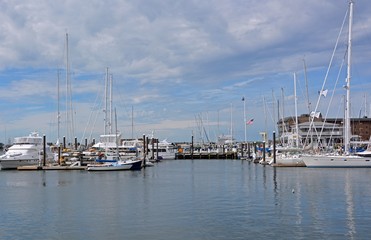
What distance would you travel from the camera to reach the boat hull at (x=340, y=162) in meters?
73.1

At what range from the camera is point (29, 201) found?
38156 millimetres

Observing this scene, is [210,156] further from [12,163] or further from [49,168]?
[49,168]

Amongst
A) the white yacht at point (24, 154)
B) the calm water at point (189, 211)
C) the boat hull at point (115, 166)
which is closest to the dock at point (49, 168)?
the white yacht at point (24, 154)

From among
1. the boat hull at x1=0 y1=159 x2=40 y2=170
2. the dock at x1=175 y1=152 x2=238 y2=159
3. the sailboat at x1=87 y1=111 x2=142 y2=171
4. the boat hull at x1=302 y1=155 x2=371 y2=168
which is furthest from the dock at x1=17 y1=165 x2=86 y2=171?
the dock at x1=175 y1=152 x2=238 y2=159

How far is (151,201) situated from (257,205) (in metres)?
8.41

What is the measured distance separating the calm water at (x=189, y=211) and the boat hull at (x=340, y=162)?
24.1m

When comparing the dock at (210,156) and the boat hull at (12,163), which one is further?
the dock at (210,156)

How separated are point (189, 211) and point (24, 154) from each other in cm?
5885

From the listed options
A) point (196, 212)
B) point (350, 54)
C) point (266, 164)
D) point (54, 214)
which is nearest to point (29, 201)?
point (54, 214)

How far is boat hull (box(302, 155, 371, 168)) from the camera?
240ft

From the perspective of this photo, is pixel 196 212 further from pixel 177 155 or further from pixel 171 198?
pixel 177 155

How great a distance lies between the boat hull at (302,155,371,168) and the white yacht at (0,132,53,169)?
46.8m

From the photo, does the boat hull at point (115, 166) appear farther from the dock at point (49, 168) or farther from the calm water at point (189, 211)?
the calm water at point (189, 211)

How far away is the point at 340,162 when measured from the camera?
73500 mm
